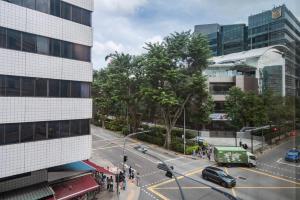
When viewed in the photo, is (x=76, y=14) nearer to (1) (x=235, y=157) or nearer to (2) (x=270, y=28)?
(1) (x=235, y=157)

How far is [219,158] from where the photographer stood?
3909cm

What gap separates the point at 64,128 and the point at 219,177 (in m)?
18.7

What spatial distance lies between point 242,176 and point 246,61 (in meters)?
51.6

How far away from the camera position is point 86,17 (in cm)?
2478

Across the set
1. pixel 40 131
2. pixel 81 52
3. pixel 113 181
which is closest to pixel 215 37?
pixel 113 181

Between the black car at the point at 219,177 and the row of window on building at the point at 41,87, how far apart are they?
701 inches

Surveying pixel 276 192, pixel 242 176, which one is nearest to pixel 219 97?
pixel 242 176

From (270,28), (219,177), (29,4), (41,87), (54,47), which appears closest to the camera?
(29,4)

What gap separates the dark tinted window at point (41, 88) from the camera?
20.7 m

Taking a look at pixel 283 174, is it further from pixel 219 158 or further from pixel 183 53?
pixel 183 53

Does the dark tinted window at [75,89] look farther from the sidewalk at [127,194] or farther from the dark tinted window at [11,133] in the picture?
the sidewalk at [127,194]

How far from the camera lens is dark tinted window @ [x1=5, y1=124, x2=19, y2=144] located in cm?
1875

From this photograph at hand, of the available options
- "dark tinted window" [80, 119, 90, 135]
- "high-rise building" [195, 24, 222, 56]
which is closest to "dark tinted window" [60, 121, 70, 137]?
"dark tinted window" [80, 119, 90, 135]

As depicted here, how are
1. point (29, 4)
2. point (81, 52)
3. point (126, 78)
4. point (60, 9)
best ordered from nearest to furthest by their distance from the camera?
point (29, 4) → point (60, 9) → point (81, 52) → point (126, 78)
